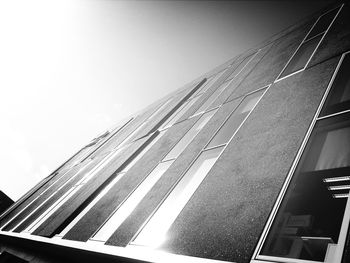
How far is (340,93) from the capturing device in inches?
168

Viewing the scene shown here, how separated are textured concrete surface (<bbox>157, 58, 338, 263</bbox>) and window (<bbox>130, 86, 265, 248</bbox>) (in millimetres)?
277

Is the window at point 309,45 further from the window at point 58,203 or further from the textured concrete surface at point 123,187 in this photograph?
the window at point 58,203

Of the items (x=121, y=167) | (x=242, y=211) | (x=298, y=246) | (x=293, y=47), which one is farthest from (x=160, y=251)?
(x=293, y=47)

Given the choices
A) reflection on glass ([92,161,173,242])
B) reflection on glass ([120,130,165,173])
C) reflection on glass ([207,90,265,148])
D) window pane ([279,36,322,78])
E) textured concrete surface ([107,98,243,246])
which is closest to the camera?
textured concrete surface ([107,98,243,246])

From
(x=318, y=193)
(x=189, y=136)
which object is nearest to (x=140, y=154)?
(x=189, y=136)

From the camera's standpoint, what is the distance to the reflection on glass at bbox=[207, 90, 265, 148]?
18.3 ft

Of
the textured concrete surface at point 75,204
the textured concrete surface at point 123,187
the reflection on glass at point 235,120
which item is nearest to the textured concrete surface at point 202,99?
the textured concrete surface at point 123,187

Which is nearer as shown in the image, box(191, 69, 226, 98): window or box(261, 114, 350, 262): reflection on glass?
box(261, 114, 350, 262): reflection on glass

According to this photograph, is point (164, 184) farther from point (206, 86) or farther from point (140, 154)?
point (206, 86)

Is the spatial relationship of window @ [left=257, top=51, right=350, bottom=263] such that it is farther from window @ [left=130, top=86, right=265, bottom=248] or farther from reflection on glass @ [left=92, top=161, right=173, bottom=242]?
reflection on glass @ [left=92, top=161, right=173, bottom=242]

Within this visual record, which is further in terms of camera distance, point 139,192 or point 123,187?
point 123,187

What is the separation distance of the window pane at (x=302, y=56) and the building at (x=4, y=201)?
20361 mm

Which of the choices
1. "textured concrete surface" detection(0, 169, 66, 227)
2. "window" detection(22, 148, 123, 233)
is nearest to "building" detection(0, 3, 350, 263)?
"window" detection(22, 148, 123, 233)

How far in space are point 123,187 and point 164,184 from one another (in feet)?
6.25
